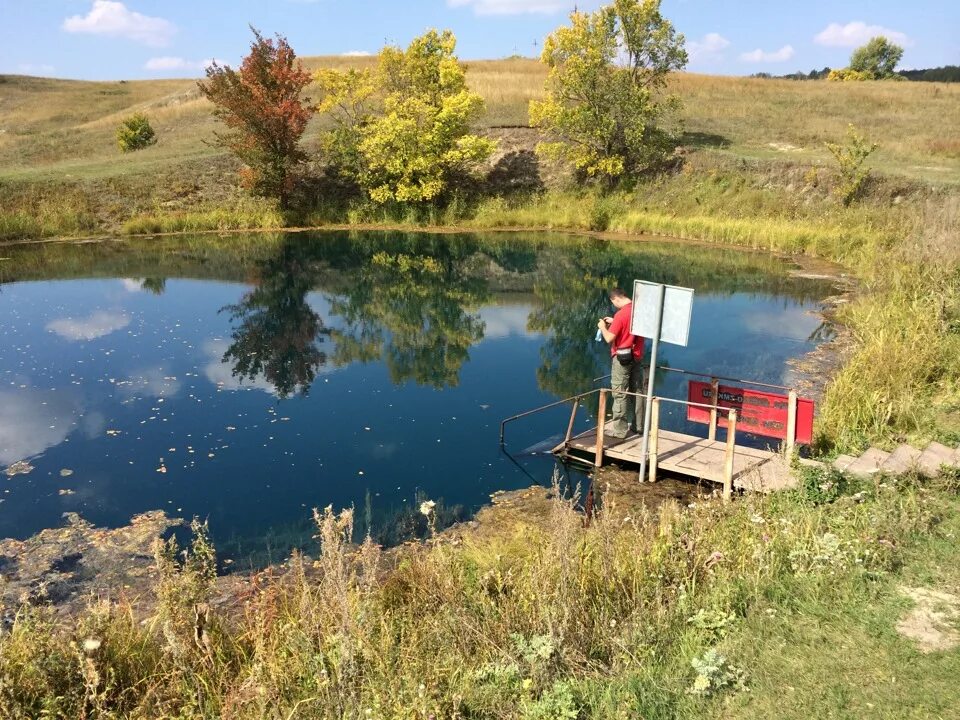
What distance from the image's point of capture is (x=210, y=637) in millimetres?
5148

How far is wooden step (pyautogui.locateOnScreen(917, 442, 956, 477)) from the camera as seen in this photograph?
7.43m

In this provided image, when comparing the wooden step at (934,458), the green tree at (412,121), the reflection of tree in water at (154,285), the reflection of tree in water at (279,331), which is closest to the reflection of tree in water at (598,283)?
the reflection of tree in water at (279,331)

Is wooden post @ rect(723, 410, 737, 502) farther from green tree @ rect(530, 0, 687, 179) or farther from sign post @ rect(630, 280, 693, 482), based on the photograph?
green tree @ rect(530, 0, 687, 179)

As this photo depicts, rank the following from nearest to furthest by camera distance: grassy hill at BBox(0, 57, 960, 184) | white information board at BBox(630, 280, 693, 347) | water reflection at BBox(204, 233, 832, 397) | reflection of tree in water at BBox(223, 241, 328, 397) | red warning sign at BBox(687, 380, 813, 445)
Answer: white information board at BBox(630, 280, 693, 347) < red warning sign at BBox(687, 380, 813, 445) < reflection of tree in water at BBox(223, 241, 328, 397) < water reflection at BBox(204, 233, 832, 397) < grassy hill at BBox(0, 57, 960, 184)

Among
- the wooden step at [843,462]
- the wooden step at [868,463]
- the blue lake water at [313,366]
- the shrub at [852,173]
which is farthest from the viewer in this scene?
the shrub at [852,173]

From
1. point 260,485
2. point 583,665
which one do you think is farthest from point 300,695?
point 260,485

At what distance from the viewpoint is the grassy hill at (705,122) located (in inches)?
1362

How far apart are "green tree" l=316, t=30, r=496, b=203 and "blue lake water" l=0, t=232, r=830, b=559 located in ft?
22.2

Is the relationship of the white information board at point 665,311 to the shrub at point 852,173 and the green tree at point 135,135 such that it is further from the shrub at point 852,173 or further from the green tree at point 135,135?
the green tree at point 135,135

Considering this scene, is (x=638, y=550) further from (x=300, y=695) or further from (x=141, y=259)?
(x=141, y=259)

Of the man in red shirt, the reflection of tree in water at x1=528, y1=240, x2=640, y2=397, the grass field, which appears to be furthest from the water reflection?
the grass field

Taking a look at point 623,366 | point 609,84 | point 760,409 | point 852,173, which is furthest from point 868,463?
point 609,84

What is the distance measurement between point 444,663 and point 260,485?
5.60 meters

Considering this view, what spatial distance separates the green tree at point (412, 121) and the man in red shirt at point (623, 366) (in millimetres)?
24167
